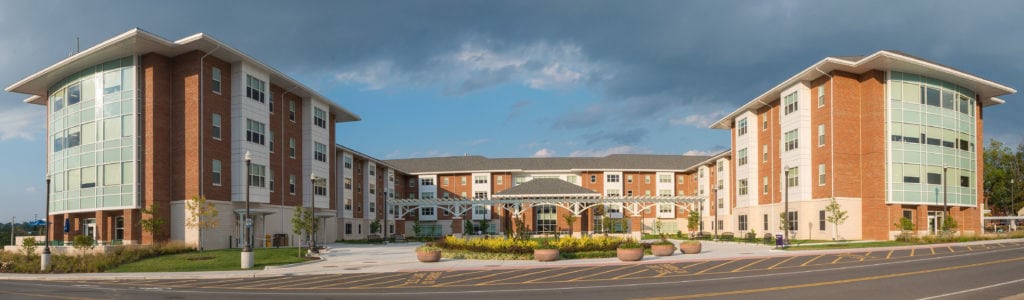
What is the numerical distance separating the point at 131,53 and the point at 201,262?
685 inches

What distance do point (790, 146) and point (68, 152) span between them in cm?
5221

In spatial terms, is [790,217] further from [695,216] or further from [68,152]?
[68,152]

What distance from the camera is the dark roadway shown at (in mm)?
17906

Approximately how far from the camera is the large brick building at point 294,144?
4219 centimetres

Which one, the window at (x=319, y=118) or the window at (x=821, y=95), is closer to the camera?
the window at (x=821, y=95)

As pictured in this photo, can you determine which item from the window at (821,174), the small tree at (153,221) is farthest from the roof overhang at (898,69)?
the small tree at (153,221)

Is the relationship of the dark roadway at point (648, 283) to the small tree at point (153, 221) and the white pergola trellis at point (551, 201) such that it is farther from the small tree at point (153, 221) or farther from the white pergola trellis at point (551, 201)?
the white pergola trellis at point (551, 201)

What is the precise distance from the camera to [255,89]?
155ft

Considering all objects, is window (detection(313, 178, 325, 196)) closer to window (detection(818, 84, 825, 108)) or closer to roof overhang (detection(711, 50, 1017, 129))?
roof overhang (detection(711, 50, 1017, 129))

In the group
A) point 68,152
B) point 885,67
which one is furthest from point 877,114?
point 68,152

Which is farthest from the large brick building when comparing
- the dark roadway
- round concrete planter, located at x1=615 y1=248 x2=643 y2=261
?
the dark roadway

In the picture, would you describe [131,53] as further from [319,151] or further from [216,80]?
[319,151]

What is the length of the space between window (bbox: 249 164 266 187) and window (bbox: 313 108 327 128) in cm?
997

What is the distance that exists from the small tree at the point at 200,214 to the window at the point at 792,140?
4188cm
